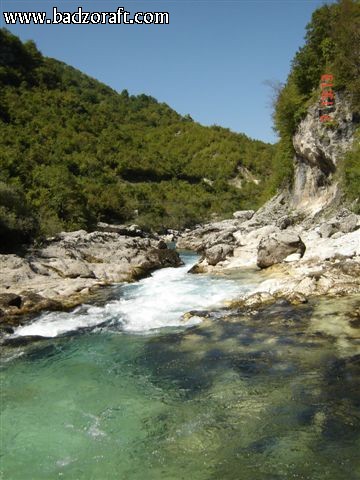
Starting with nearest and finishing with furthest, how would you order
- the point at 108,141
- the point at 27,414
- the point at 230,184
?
the point at 27,414 → the point at 108,141 → the point at 230,184

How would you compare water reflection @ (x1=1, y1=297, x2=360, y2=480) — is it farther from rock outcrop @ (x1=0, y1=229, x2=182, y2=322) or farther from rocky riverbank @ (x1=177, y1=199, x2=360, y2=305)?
rock outcrop @ (x1=0, y1=229, x2=182, y2=322)

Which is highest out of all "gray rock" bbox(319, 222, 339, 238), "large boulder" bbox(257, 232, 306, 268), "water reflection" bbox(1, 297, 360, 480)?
"gray rock" bbox(319, 222, 339, 238)

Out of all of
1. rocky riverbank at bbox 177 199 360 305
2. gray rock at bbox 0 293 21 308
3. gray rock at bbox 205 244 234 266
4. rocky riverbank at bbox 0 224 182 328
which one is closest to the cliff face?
rocky riverbank at bbox 177 199 360 305

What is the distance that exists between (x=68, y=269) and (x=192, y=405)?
15736 millimetres

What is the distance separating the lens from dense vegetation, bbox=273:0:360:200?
1201 inches

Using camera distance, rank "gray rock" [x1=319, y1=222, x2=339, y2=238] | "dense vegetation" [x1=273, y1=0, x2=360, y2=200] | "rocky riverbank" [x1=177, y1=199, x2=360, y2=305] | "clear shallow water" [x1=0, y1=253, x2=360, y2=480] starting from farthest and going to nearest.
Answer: "dense vegetation" [x1=273, y1=0, x2=360, y2=200]
"gray rock" [x1=319, y1=222, x2=339, y2=238]
"rocky riverbank" [x1=177, y1=199, x2=360, y2=305]
"clear shallow water" [x1=0, y1=253, x2=360, y2=480]

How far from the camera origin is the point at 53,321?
14938 millimetres

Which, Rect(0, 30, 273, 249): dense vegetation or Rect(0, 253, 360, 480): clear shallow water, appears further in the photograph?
Rect(0, 30, 273, 249): dense vegetation

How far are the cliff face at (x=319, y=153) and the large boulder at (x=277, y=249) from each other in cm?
1093

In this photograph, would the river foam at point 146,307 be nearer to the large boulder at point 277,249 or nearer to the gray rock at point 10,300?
the gray rock at point 10,300

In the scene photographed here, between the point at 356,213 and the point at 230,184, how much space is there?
245ft

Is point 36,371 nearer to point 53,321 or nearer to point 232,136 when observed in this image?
point 53,321

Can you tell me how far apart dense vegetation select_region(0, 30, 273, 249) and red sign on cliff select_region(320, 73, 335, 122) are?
24.0 metres

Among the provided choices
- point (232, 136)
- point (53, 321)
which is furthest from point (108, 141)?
point (53, 321)
